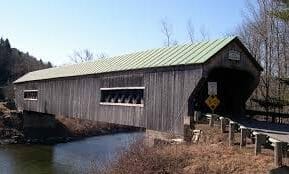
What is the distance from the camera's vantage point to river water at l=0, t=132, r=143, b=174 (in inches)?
839

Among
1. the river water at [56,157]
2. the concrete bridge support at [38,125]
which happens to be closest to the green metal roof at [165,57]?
the river water at [56,157]

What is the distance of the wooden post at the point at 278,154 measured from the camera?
8961 millimetres

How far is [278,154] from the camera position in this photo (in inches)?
356

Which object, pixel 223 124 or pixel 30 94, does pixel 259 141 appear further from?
pixel 30 94

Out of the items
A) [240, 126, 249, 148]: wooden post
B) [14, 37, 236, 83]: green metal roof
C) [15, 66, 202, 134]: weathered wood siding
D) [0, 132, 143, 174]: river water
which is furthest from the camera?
[0, 132, 143, 174]: river water

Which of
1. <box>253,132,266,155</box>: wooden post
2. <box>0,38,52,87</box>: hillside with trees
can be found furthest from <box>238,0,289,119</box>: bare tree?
<box>0,38,52,87</box>: hillside with trees

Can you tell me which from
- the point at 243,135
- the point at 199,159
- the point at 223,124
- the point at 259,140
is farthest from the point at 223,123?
the point at 259,140

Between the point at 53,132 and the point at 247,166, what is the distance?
28498mm

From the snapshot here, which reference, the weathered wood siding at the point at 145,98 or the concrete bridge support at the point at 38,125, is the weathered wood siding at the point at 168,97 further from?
the concrete bridge support at the point at 38,125

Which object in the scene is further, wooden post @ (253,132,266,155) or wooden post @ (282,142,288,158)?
wooden post @ (253,132,266,155)

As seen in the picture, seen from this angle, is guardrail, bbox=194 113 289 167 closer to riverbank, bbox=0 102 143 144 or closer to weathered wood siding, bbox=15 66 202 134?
weathered wood siding, bbox=15 66 202 134

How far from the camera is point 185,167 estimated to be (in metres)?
10.7

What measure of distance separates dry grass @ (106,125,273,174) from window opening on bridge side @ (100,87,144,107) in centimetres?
363

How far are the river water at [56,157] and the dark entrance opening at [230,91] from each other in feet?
9.44
